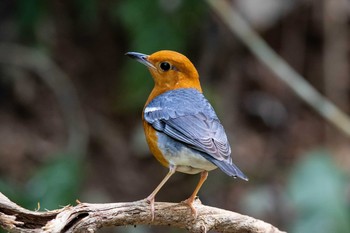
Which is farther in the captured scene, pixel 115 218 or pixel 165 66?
pixel 165 66

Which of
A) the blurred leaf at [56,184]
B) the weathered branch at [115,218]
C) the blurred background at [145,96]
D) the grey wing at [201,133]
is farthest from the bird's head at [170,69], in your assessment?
the blurred background at [145,96]

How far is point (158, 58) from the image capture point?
16.4 feet

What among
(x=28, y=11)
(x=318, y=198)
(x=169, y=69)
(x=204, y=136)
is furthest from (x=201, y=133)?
(x=28, y=11)

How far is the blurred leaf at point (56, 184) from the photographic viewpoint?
615cm

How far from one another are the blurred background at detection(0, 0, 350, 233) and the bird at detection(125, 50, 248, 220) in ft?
5.75

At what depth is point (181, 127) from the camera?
4445 millimetres

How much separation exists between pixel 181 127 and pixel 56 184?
2.18 metres

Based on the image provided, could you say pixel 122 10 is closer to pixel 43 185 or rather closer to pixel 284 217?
pixel 43 185

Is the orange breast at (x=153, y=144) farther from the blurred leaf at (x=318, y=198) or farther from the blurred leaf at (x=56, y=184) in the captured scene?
the blurred leaf at (x=318, y=198)

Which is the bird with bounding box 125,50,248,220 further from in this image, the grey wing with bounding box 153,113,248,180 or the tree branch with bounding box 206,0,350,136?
the tree branch with bounding box 206,0,350,136

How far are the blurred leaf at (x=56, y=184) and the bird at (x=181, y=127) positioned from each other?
157 cm

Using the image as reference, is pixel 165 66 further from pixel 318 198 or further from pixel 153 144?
pixel 318 198

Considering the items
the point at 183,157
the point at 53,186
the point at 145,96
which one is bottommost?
the point at 183,157

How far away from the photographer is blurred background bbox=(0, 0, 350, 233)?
7633 millimetres
